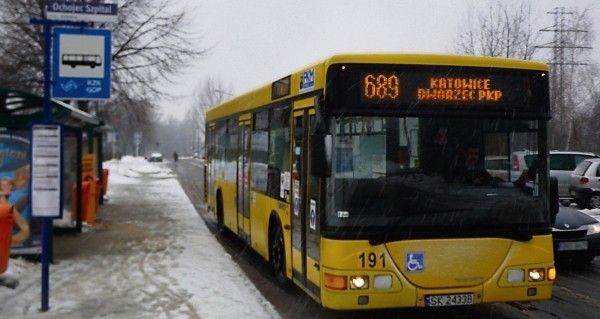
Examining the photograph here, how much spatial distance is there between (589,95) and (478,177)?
46.1 metres

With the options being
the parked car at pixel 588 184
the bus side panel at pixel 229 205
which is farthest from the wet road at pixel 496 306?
the parked car at pixel 588 184

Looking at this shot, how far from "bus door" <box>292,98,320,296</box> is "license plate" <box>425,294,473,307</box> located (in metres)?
1.13

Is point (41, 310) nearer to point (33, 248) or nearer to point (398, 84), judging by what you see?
point (33, 248)

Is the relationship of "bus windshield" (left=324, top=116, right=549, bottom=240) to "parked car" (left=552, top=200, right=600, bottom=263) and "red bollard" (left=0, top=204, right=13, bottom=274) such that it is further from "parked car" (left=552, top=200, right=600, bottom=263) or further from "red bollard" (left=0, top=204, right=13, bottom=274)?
"red bollard" (left=0, top=204, right=13, bottom=274)

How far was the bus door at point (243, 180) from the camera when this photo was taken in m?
10.4

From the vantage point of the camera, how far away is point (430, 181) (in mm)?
6086

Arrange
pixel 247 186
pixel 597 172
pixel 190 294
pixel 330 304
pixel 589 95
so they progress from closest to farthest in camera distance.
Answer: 1. pixel 330 304
2. pixel 190 294
3. pixel 247 186
4. pixel 597 172
5. pixel 589 95

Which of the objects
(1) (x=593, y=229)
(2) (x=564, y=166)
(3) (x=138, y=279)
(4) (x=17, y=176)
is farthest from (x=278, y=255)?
(2) (x=564, y=166)

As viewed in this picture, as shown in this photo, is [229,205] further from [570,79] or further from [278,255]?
[570,79]

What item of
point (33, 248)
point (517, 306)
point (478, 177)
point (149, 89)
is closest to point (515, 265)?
point (478, 177)

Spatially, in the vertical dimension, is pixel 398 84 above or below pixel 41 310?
above

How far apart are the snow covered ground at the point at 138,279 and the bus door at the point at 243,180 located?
630mm

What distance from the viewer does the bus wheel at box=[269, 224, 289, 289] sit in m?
8.23

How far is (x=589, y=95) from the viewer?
1860 inches
